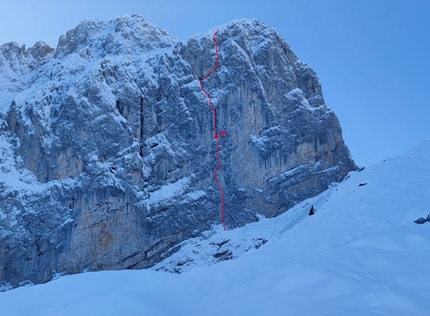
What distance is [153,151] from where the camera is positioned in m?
54.3

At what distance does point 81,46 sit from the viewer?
6969cm

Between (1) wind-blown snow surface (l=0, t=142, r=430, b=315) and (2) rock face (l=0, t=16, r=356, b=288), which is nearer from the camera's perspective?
(1) wind-blown snow surface (l=0, t=142, r=430, b=315)

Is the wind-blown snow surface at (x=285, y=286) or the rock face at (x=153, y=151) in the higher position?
the rock face at (x=153, y=151)

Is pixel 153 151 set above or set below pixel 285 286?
above

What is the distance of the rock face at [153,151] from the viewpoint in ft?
158

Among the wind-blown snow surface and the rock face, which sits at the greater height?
the rock face

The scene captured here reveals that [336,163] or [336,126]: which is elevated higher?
[336,126]

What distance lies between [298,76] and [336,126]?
10042 millimetres

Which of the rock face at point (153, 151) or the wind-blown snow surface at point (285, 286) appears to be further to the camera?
the rock face at point (153, 151)

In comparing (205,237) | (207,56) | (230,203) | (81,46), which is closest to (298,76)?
(207,56)

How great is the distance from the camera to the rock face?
4816cm

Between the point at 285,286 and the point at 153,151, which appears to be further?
the point at 153,151

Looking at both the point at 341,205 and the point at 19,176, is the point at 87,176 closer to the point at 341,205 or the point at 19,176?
the point at 19,176

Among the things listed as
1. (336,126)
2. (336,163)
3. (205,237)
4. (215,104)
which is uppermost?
(215,104)
